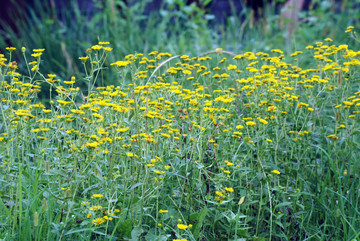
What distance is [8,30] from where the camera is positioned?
19.3 feet

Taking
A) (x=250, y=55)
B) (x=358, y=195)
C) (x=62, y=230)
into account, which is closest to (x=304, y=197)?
(x=358, y=195)

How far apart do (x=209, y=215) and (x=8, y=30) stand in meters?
4.84

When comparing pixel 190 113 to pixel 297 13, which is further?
pixel 297 13

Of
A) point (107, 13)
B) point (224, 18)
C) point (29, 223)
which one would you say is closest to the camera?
point (29, 223)

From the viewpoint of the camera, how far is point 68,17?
6.16m

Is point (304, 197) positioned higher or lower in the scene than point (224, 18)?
higher

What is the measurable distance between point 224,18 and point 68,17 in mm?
2772

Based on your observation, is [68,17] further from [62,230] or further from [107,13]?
[62,230]

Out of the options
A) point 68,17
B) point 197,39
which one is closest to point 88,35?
point 68,17

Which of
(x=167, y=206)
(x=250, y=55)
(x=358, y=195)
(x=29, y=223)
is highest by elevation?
(x=250, y=55)

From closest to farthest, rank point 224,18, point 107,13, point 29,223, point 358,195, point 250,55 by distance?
point 29,223, point 358,195, point 250,55, point 107,13, point 224,18

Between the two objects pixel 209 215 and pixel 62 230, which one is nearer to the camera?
pixel 62 230

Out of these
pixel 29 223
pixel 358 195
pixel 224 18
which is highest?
pixel 29 223

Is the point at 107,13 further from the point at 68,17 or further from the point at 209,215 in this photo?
the point at 209,215
